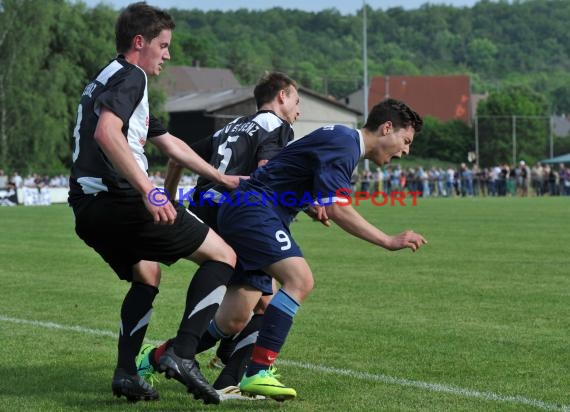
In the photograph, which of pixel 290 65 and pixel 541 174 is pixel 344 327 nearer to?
pixel 541 174

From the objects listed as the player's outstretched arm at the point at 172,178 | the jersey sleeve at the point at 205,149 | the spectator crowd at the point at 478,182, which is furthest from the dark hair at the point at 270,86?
the spectator crowd at the point at 478,182

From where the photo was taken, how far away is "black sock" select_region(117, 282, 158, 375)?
5.68 metres

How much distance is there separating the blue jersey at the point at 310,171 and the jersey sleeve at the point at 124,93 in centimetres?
85

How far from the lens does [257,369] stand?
5.46 metres

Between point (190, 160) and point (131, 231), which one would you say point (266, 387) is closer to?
point (131, 231)

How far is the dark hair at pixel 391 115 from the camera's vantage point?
5680 millimetres

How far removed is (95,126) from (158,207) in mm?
600

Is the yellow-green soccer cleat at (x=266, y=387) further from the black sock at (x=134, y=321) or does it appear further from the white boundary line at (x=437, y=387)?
the white boundary line at (x=437, y=387)

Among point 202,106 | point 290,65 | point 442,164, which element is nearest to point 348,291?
point 202,106

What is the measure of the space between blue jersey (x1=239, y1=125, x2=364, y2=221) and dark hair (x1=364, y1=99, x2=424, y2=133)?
0.14 meters

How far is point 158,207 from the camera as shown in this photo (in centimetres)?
516

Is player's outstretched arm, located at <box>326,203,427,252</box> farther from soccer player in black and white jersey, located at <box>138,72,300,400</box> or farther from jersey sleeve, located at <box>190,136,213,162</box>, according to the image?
jersey sleeve, located at <box>190,136,213,162</box>

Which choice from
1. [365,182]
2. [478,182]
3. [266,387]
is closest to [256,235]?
[266,387]

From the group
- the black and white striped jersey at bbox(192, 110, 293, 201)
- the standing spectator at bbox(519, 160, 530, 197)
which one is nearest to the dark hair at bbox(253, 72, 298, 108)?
the black and white striped jersey at bbox(192, 110, 293, 201)
